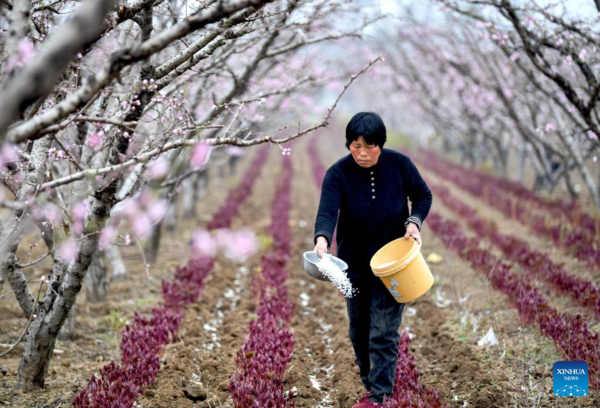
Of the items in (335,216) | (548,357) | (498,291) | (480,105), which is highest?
(335,216)

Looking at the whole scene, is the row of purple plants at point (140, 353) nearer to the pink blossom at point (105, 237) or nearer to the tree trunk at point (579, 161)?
the pink blossom at point (105, 237)

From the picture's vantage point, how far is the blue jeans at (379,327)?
302 centimetres

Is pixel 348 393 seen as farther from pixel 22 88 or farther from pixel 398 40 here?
pixel 398 40

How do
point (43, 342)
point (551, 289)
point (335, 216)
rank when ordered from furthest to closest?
point (551, 289) < point (43, 342) < point (335, 216)

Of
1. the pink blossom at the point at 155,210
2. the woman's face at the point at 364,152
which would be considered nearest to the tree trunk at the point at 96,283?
the pink blossom at the point at 155,210

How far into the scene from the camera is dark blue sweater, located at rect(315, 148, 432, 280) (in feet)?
10.1

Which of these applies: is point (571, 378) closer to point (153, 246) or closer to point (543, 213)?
point (153, 246)

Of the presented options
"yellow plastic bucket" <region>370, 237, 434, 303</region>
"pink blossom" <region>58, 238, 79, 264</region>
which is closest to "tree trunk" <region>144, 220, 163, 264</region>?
"pink blossom" <region>58, 238, 79, 264</region>

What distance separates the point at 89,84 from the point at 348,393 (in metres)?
2.76

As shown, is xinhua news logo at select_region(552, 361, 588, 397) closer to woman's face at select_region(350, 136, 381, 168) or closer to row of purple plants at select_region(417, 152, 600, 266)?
woman's face at select_region(350, 136, 381, 168)

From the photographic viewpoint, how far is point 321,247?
2.90 m

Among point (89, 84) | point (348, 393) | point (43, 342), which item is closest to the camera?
point (89, 84)

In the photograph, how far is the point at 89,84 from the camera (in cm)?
183

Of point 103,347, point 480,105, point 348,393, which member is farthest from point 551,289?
point 480,105
